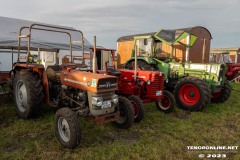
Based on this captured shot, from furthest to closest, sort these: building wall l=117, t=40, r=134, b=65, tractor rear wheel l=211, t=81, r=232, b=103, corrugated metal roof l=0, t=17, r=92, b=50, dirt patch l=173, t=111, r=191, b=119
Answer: building wall l=117, t=40, r=134, b=65 → corrugated metal roof l=0, t=17, r=92, b=50 → tractor rear wheel l=211, t=81, r=232, b=103 → dirt patch l=173, t=111, r=191, b=119

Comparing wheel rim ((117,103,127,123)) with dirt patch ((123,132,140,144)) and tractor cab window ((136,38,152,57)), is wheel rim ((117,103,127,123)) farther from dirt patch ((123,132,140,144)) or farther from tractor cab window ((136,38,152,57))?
tractor cab window ((136,38,152,57))

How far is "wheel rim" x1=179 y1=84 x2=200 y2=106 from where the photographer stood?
5.71 metres

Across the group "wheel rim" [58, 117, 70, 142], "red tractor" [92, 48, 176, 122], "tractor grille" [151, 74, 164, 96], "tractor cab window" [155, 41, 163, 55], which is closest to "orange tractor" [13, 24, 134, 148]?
"wheel rim" [58, 117, 70, 142]

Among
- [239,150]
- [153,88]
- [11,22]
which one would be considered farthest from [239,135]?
[11,22]

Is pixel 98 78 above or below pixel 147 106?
above

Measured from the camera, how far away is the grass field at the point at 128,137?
3.09m

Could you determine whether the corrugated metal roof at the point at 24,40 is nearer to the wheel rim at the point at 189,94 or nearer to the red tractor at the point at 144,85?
the red tractor at the point at 144,85

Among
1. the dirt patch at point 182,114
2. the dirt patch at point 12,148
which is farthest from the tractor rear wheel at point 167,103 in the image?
the dirt patch at point 12,148

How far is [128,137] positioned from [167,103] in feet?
6.66

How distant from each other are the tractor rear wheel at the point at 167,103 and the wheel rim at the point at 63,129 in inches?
110

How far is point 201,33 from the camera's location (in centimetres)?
1522

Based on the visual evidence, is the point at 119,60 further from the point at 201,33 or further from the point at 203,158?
the point at 203,158

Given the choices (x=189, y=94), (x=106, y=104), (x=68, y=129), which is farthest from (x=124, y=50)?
(x=68, y=129)

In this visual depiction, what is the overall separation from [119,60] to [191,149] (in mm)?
14021
